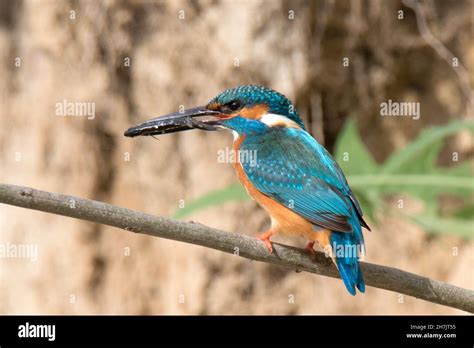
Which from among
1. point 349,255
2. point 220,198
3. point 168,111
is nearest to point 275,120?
point 349,255

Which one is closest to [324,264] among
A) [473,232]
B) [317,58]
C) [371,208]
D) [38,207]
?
[38,207]

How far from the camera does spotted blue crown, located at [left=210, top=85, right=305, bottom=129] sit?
2.58m

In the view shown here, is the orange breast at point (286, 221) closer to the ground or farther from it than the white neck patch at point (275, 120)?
closer to the ground

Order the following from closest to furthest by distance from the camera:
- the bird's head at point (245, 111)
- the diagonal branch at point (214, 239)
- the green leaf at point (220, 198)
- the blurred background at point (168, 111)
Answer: the diagonal branch at point (214, 239), the bird's head at point (245, 111), the green leaf at point (220, 198), the blurred background at point (168, 111)

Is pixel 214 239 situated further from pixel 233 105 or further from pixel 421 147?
pixel 421 147

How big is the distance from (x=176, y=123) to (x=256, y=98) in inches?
11.8

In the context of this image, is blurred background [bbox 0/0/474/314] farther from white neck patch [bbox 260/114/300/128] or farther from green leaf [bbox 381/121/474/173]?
white neck patch [bbox 260/114/300/128]

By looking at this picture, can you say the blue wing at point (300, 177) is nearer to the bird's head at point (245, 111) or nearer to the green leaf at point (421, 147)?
the bird's head at point (245, 111)

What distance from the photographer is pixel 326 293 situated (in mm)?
4426

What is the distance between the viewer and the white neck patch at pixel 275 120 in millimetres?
2633

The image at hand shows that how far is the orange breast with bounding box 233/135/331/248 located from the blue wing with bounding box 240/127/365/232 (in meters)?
0.03

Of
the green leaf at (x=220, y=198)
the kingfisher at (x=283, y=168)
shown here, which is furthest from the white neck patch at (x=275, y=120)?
the green leaf at (x=220, y=198)

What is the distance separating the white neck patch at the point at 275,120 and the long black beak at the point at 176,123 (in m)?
0.16
